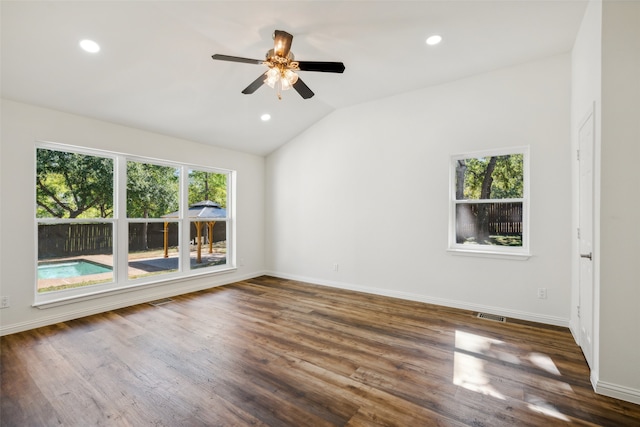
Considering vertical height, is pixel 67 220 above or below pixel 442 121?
below

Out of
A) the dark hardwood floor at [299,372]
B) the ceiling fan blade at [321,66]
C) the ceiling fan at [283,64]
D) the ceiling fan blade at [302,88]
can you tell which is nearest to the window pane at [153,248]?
the dark hardwood floor at [299,372]

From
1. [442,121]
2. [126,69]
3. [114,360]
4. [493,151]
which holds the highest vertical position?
[126,69]

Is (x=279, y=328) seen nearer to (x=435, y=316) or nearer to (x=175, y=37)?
(x=435, y=316)

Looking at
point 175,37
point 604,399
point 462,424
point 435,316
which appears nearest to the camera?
point 462,424

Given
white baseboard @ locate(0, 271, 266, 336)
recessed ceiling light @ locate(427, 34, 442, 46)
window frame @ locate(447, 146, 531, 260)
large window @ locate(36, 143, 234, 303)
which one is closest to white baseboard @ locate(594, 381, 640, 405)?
window frame @ locate(447, 146, 531, 260)

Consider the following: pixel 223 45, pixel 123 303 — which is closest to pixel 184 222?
pixel 123 303

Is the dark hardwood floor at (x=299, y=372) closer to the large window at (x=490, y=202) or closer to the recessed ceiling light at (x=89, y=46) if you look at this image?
the large window at (x=490, y=202)

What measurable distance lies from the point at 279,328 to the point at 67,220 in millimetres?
3047

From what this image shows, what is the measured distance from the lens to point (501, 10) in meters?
2.54

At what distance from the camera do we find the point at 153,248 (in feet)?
14.9

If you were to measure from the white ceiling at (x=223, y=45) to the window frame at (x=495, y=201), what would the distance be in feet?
3.48

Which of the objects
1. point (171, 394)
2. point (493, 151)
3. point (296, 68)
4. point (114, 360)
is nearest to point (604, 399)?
point (493, 151)

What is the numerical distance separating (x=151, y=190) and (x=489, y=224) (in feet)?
16.6

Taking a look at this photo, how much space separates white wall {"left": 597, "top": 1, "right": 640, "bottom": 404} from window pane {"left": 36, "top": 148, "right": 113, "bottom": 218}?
17.8ft
